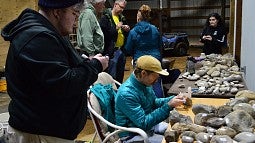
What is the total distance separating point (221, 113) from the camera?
1.81m

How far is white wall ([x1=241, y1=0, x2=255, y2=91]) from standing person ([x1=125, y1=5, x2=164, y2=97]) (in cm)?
97

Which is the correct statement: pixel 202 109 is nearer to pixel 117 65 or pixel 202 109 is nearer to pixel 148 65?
pixel 148 65

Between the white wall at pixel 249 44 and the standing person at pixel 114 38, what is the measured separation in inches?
53.8

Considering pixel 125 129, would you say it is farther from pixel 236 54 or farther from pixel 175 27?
pixel 175 27

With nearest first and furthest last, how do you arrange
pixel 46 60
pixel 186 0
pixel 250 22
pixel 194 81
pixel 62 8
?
pixel 46 60 → pixel 62 8 → pixel 194 81 → pixel 250 22 → pixel 186 0

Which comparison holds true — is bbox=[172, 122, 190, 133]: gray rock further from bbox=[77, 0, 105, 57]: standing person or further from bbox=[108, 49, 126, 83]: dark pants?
bbox=[108, 49, 126, 83]: dark pants

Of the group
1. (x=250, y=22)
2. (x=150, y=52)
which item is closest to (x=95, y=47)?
(x=150, y=52)

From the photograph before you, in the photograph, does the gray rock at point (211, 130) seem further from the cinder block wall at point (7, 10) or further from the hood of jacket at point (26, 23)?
the cinder block wall at point (7, 10)

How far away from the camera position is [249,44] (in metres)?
3.35

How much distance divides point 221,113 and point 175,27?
8.84 m

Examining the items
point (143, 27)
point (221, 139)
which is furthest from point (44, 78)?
point (143, 27)

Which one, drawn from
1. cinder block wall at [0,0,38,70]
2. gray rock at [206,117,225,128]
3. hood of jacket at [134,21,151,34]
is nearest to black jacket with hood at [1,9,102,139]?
gray rock at [206,117,225,128]

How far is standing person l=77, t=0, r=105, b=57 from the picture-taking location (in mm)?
3318

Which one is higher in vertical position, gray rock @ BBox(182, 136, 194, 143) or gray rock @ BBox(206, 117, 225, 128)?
gray rock @ BBox(206, 117, 225, 128)
